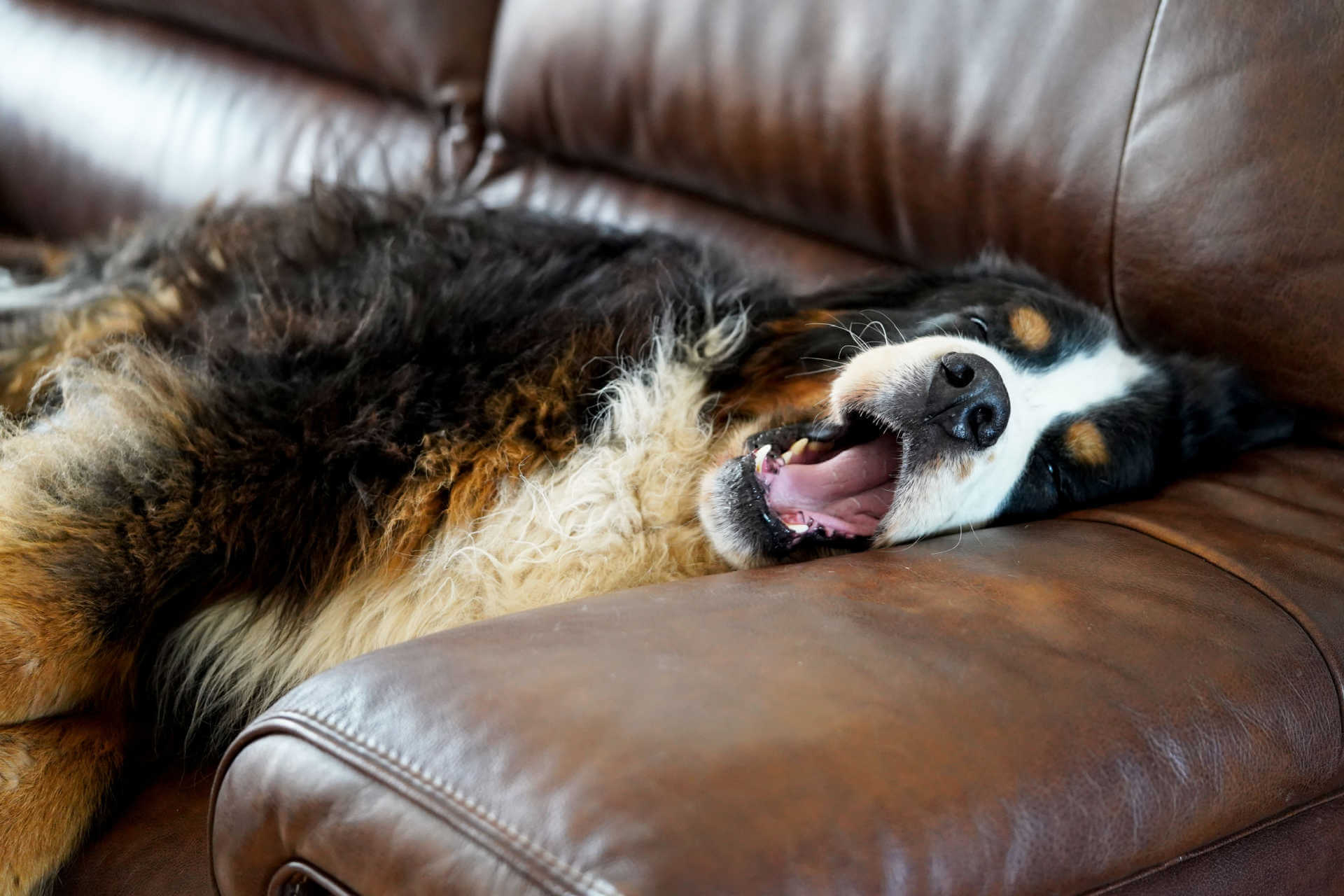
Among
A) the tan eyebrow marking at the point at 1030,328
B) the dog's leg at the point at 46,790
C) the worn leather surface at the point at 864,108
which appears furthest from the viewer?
the worn leather surface at the point at 864,108

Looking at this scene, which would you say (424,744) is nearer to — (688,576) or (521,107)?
(688,576)

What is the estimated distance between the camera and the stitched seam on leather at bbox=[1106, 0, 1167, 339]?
1.66m

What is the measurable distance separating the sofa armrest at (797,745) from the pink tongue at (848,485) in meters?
0.36

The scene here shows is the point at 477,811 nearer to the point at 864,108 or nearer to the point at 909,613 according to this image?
the point at 909,613

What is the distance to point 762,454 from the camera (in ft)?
5.24

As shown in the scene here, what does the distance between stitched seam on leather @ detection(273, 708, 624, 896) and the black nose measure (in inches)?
Answer: 32.9

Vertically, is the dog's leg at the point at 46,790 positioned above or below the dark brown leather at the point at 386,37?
below

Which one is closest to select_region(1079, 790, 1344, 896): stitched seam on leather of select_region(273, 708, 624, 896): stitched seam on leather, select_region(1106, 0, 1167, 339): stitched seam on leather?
select_region(273, 708, 624, 896): stitched seam on leather

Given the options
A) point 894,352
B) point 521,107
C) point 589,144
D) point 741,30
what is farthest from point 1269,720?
point 521,107

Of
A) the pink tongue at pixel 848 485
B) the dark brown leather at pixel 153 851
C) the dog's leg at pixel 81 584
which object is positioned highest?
the pink tongue at pixel 848 485

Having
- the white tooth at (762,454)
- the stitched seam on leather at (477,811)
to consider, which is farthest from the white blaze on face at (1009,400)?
the stitched seam on leather at (477,811)

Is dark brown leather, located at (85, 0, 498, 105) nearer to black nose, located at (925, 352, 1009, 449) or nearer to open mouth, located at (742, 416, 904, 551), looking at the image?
open mouth, located at (742, 416, 904, 551)

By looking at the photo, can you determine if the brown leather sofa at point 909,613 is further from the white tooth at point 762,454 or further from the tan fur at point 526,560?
the white tooth at point 762,454

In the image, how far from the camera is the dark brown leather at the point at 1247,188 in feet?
4.96
